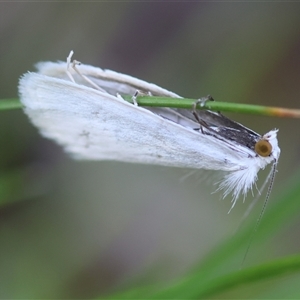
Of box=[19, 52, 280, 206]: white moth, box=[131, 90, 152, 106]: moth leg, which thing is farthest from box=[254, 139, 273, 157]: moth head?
box=[131, 90, 152, 106]: moth leg

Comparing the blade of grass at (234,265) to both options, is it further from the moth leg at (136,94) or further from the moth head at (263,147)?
the moth leg at (136,94)

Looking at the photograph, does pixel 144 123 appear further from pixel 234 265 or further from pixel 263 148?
pixel 234 265

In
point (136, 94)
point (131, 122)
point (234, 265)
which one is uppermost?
point (136, 94)

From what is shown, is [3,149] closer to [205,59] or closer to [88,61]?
[88,61]

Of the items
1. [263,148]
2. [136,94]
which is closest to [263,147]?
[263,148]

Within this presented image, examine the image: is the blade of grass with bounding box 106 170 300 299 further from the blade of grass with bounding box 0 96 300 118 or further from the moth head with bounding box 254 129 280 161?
the blade of grass with bounding box 0 96 300 118

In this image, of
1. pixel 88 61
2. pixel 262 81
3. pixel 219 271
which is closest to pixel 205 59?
pixel 262 81

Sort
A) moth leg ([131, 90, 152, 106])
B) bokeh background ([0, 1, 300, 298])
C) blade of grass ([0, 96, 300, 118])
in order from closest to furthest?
blade of grass ([0, 96, 300, 118]) < moth leg ([131, 90, 152, 106]) < bokeh background ([0, 1, 300, 298])
